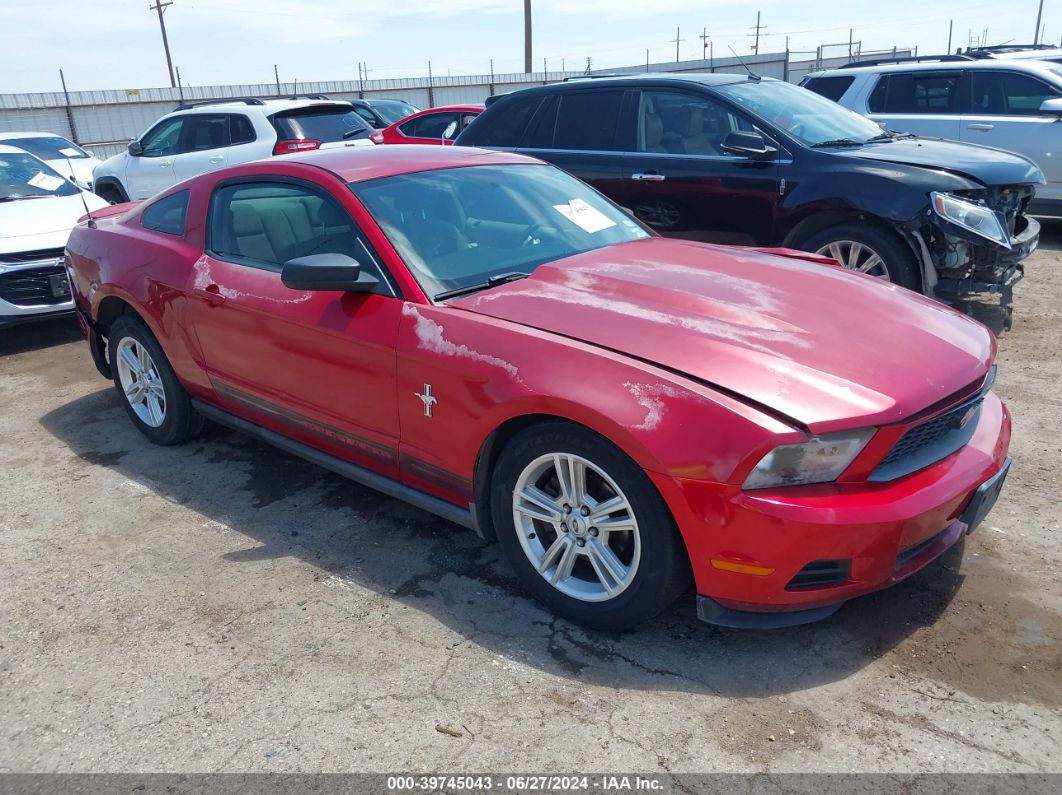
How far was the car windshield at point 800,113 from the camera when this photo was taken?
622cm

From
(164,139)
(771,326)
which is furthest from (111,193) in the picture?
(771,326)

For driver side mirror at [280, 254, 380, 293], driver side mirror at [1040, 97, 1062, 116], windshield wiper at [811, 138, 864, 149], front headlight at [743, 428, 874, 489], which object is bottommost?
front headlight at [743, 428, 874, 489]

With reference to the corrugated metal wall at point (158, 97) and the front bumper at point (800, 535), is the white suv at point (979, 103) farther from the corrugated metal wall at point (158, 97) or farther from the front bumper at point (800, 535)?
the corrugated metal wall at point (158, 97)

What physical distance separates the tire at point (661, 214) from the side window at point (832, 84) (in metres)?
4.27

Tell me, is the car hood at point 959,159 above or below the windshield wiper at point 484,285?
above

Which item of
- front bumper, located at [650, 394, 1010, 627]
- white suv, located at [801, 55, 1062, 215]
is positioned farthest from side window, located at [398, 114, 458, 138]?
front bumper, located at [650, 394, 1010, 627]

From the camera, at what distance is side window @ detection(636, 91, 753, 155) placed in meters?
6.31

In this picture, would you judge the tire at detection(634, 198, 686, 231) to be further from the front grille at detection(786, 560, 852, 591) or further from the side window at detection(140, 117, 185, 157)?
the side window at detection(140, 117, 185, 157)

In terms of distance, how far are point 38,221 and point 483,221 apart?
547 cm

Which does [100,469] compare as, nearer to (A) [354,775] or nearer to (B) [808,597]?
(A) [354,775]

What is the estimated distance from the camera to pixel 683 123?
649 cm

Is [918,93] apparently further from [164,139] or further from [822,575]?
[164,139]

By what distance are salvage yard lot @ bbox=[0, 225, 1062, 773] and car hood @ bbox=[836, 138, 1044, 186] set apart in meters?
2.51

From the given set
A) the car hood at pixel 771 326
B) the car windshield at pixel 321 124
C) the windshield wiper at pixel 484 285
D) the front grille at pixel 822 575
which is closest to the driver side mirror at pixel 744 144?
the car hood at pixel 771 326
